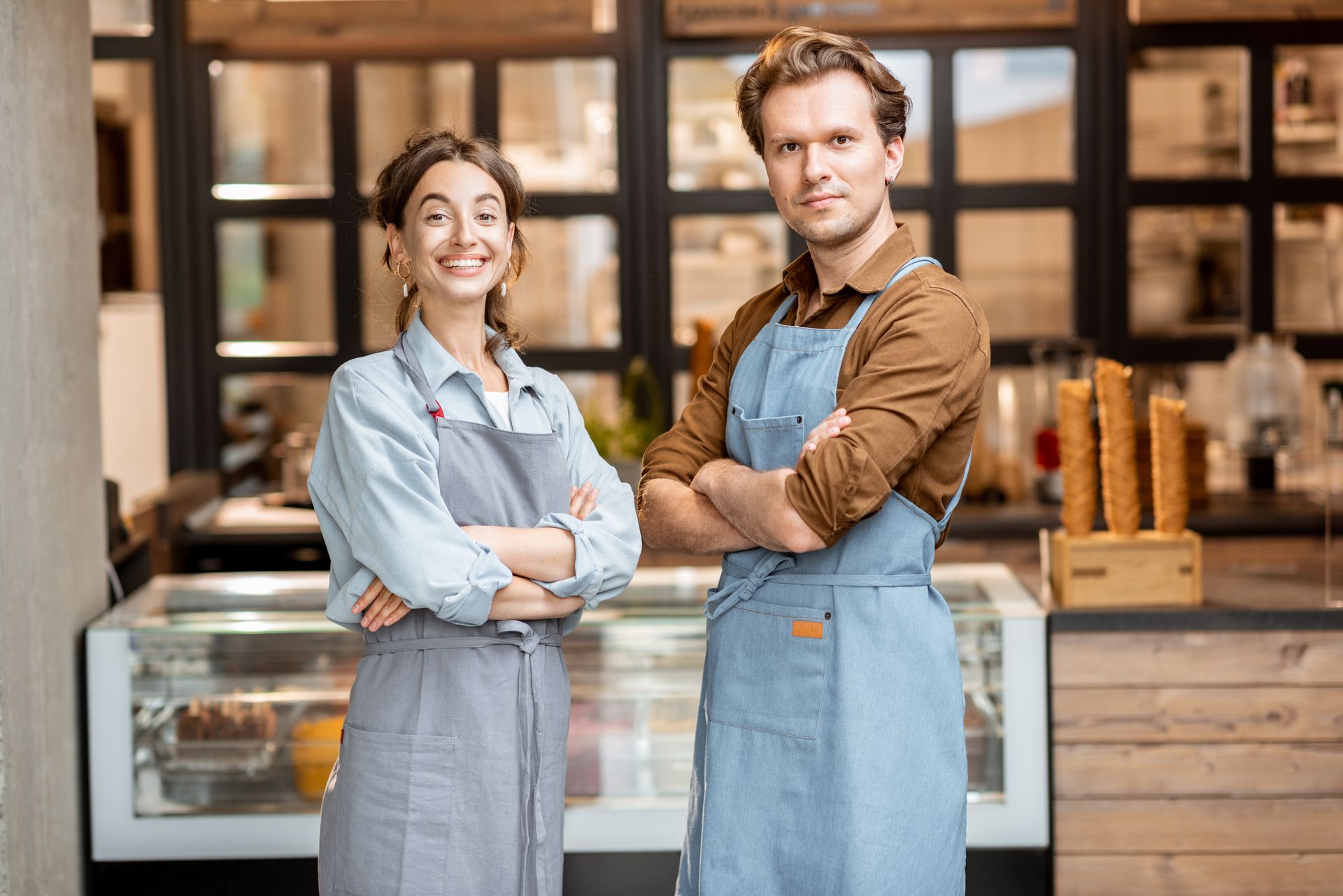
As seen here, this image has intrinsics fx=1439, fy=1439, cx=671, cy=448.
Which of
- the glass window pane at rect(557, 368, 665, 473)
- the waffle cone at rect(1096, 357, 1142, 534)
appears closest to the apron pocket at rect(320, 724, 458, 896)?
the waffle cone at rect(1096, 357, 1142, 534)

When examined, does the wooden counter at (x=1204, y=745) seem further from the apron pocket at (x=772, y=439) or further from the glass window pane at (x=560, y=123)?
the glass window pane at (x=560, y=123)

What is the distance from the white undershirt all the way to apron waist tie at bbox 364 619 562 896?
0.26 meters

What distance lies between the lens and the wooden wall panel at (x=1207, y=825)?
8.43 ft

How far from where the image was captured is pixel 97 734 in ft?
8.43

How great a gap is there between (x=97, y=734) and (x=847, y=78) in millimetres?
1751

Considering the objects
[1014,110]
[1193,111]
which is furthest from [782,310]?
[1193,111]

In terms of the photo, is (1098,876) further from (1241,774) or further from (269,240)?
(269,240)

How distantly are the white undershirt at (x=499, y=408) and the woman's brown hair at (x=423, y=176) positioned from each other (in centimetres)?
8

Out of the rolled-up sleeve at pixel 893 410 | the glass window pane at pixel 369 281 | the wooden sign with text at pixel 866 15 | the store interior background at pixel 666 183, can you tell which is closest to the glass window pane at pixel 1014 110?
the store interior background at pixel 666 183

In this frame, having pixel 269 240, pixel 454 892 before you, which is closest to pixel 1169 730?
pixel 454 892

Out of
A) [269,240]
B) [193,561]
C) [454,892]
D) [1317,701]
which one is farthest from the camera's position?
[269,240]

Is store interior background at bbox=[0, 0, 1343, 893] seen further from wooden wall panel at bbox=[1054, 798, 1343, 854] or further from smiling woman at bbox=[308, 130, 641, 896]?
smiling woman at bbox=[308, 130, 641, 896]

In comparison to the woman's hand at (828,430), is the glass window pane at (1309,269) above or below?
above

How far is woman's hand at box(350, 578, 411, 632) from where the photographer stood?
1.82 meters
